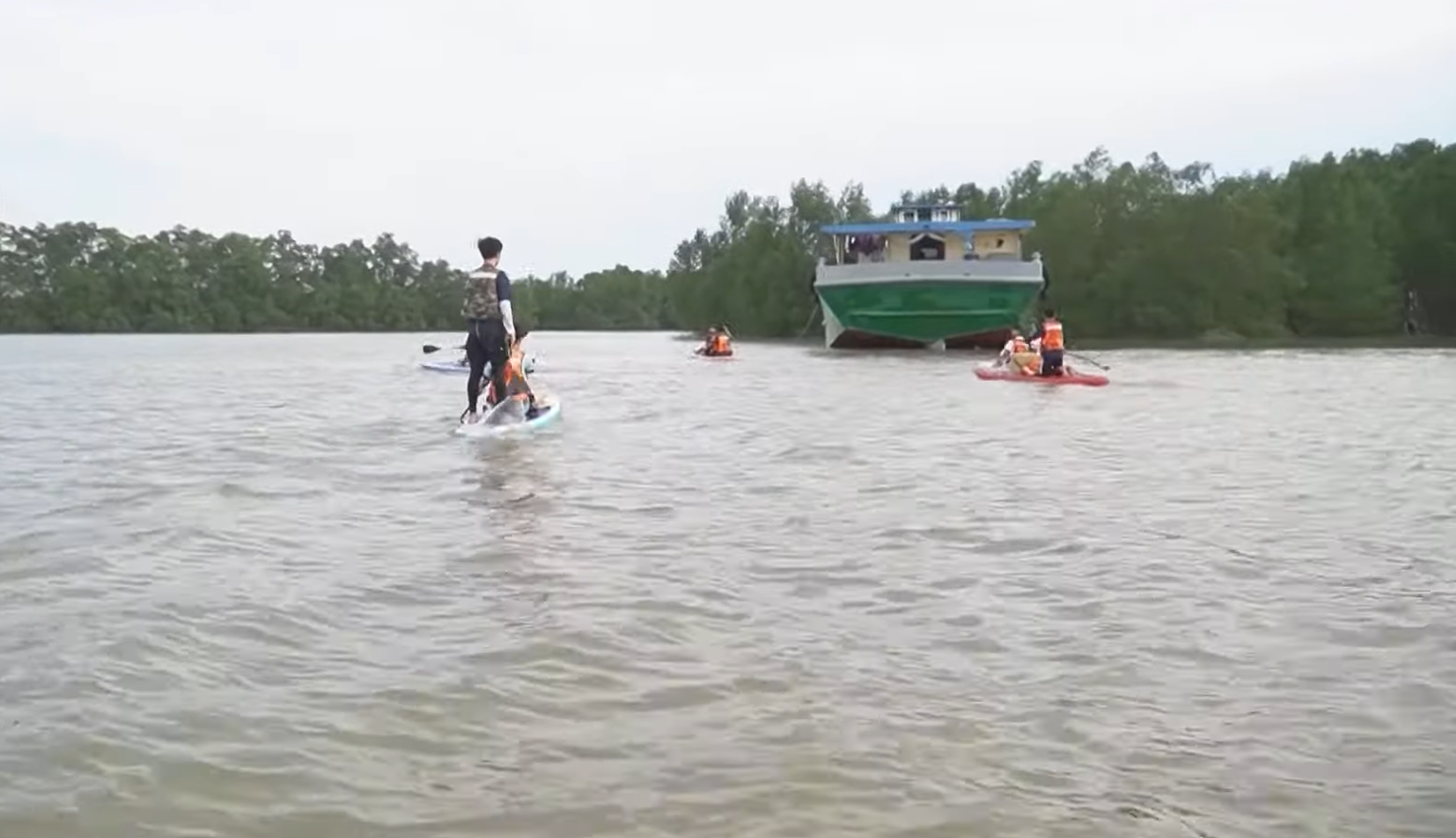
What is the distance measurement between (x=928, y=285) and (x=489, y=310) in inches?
1216

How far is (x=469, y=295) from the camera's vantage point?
560 inches

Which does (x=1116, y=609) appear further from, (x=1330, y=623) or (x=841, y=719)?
(x=841, y=719)

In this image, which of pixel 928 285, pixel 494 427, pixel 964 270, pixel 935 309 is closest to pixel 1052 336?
pixel 494 427

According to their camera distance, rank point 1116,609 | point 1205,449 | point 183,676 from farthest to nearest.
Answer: point 1205,449 → point 1116,609 → point 183,676

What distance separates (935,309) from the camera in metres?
44.1

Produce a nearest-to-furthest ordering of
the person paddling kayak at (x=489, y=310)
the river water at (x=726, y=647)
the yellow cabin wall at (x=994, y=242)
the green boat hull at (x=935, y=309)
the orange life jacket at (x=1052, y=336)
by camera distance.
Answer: the river water at (x=726, y=647) < the person paddling kayak at (x=489, y=310) < the orange life jacket at (x=1052, y=336) < the green boat hull at (x=935, y=309) < the yellow cabin wall at (x=994, y=242)

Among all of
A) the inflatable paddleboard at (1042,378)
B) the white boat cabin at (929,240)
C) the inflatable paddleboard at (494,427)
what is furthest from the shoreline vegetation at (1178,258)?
the inflatable paddleboard at (494,427)

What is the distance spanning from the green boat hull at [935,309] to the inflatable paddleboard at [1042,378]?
1666cm

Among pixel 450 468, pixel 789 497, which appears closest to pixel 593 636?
pixel 789 497

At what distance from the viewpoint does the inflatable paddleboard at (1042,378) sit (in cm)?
2402

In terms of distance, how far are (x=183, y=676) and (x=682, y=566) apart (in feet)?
8.83

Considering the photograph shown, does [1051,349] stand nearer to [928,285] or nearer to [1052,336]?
[1052,336]

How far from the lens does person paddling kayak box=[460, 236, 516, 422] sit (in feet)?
45.8

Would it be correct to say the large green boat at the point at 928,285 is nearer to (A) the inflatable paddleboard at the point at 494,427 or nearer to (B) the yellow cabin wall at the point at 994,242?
(B) the yellow cabin wall at the point at 994,242
